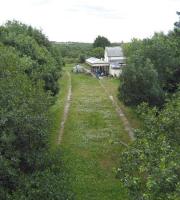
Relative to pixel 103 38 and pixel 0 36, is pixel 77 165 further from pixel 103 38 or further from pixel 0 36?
pixel 103 38

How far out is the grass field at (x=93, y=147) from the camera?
23.9 m

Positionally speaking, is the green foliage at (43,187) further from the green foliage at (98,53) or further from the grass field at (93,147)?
the green foliage at (98,53)

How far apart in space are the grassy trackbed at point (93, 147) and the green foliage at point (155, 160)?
0.97 meters

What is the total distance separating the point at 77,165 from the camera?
90.6 ft

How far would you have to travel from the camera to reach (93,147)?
31.8 meters

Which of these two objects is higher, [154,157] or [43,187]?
[154,157]

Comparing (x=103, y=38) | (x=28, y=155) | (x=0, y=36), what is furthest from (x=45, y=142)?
(x=103, y=38)

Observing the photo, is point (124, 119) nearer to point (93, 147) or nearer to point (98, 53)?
point (93, 147)

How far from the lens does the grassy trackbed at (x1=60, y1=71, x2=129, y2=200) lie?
23914 mm

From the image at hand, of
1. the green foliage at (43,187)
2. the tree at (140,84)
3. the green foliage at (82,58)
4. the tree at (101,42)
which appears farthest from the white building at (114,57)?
the green foliage at (43,187)

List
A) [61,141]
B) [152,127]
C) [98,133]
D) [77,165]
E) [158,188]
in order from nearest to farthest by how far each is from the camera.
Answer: [158,188]
[152,127]
[77,165]
[61,141]
[98,133]

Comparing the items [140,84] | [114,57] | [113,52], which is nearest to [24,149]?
[140,84]

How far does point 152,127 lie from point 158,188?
5.59 meters

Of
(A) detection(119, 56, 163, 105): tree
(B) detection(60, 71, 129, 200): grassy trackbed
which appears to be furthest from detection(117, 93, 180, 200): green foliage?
(A) detection(119, 56, 163, 105): tree
